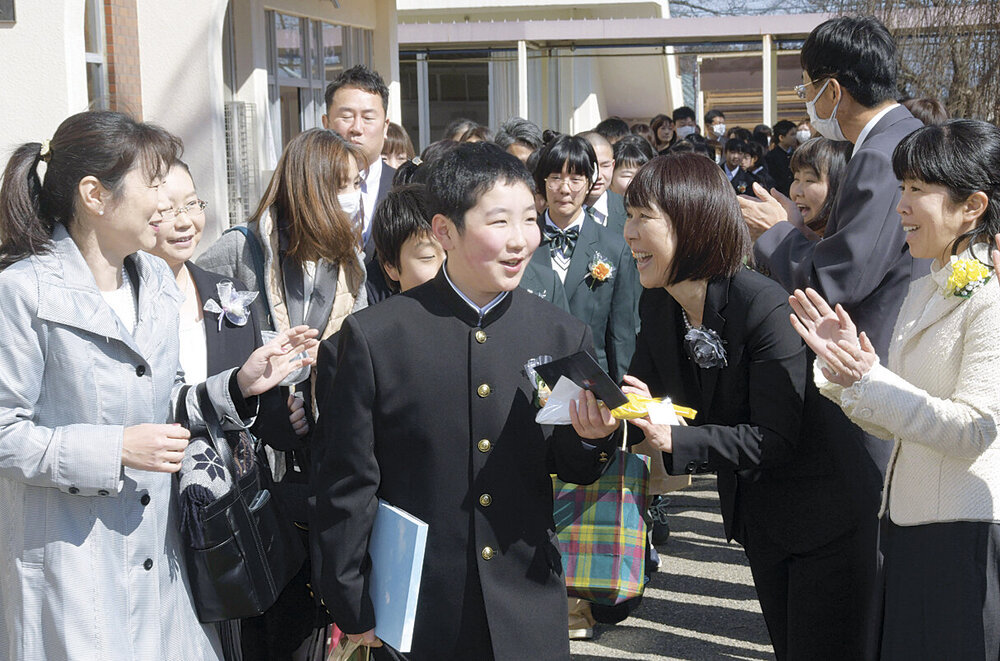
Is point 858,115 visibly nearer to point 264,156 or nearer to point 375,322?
point 375,322

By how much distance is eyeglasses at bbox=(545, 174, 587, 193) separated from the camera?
18.4 ft

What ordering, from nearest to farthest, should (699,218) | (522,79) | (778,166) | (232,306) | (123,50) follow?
(699,218) → (232,306) → (123,50) → (778,166) → (522,79)

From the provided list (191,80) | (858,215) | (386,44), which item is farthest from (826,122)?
(386,44)

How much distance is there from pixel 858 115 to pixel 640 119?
2221 cm

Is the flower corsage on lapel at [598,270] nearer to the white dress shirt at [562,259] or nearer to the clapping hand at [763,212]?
the white dress shirt at [562,259]

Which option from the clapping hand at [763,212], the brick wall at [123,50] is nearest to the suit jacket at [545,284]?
the clapping hand at [763,212]

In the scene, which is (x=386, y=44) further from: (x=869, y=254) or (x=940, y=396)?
(x=940, y=396)

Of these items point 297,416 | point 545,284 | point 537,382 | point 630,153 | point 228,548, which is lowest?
point 228,548

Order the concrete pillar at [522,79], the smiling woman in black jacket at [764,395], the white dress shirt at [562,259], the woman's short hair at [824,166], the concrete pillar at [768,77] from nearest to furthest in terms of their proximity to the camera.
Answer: the smiling woman in black jacket at [764,395] < the woman's short hair at [824,166] < the white dress shirt at [562,259] < the concrete pillar at [522,79] < the concrete pillar at [768,77]

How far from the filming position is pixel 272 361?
3.19 metres

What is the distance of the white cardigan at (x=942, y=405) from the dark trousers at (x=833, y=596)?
12.7 inches

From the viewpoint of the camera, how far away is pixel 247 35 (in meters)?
10.3

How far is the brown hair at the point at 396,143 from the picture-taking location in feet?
25.4

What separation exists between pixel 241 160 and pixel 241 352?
680 centimetres
